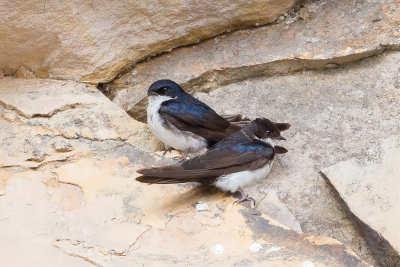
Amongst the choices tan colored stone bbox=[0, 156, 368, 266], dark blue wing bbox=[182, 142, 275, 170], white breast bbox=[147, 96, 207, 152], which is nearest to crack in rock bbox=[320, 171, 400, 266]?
tan colored stone bbox=[0, 156, 368, 266]

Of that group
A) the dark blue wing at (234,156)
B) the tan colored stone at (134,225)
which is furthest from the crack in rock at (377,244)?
the dark blue wing at (234,156)

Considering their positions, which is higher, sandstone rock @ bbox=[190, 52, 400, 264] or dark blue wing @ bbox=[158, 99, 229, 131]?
dark blue wing @ bbox=[158, 99, 229, 131]

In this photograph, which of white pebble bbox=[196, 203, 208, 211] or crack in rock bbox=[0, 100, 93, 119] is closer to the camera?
white pebble bbox=[196, 203, 208, 211]

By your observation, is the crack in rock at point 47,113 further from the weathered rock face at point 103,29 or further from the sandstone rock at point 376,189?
the sandstone rock at point 376,189

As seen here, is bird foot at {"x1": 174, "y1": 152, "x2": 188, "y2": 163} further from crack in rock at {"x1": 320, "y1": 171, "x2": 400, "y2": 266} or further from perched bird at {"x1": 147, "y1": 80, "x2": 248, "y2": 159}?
crack in rock at {"x1": 320, "y1": 171, "x2": 400, "y2": 266}

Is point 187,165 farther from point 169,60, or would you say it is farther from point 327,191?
point 169,60

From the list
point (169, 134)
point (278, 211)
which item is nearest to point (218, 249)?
point (278, 211)

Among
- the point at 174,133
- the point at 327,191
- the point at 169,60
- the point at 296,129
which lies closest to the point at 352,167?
the point at 327,191
